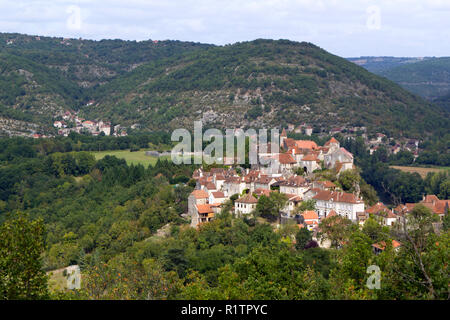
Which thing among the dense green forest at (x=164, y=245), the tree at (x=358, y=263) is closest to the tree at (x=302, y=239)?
the dense green forest at (x=164, y=245)

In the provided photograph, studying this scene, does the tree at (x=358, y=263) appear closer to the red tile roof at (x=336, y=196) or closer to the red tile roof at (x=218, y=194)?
the red tile roof at (x=336, y=196)

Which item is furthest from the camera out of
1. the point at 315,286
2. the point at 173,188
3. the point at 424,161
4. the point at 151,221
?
the point at 424,161

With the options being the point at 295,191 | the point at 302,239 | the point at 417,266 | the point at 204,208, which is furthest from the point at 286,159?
the point at 417,266

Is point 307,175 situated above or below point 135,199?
above

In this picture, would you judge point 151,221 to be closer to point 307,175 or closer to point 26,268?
point 307,175

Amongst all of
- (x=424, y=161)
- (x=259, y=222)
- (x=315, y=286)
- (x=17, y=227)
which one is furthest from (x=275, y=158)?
(x=424, y=161)

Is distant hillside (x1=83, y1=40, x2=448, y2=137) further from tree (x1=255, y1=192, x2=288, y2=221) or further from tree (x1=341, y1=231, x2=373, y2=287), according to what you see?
tree (x1=341, y1=231, x2=373, y2=287)

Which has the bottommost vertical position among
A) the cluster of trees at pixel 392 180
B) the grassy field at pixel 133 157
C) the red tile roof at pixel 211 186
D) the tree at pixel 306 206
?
the cluster of trees at pixel 392 180
